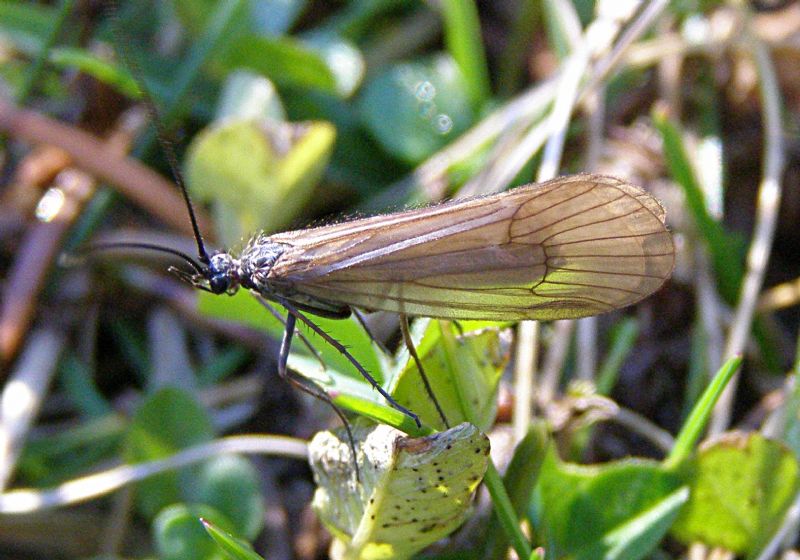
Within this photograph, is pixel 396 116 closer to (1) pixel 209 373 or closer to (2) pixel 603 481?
(1) pixel 209 373

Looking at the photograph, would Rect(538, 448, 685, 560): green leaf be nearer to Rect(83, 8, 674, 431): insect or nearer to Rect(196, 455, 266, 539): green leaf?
A: Rect(83, 8, 674, 431): insect

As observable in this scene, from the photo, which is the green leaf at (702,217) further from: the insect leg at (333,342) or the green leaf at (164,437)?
the green leaf at (164,437)

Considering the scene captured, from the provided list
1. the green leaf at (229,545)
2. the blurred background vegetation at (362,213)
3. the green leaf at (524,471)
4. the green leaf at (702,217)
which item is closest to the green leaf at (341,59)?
the blurred background vegetation at (362,213)

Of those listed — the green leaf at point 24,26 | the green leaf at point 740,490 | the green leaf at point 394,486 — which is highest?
the green leaf at point 24,26

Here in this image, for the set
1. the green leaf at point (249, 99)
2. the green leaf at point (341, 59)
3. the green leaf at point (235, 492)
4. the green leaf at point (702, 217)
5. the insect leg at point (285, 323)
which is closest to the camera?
the insect leg at point (285, 323)

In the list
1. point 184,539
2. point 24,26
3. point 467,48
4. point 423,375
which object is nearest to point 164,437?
point 184,539

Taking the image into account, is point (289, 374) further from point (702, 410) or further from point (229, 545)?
point (702, 410)

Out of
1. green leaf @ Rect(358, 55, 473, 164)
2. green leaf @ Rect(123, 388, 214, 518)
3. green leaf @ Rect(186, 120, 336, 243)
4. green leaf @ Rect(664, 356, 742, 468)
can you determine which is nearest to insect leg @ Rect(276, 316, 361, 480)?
green leaf @ Rect(123, 388, 214, 518)
